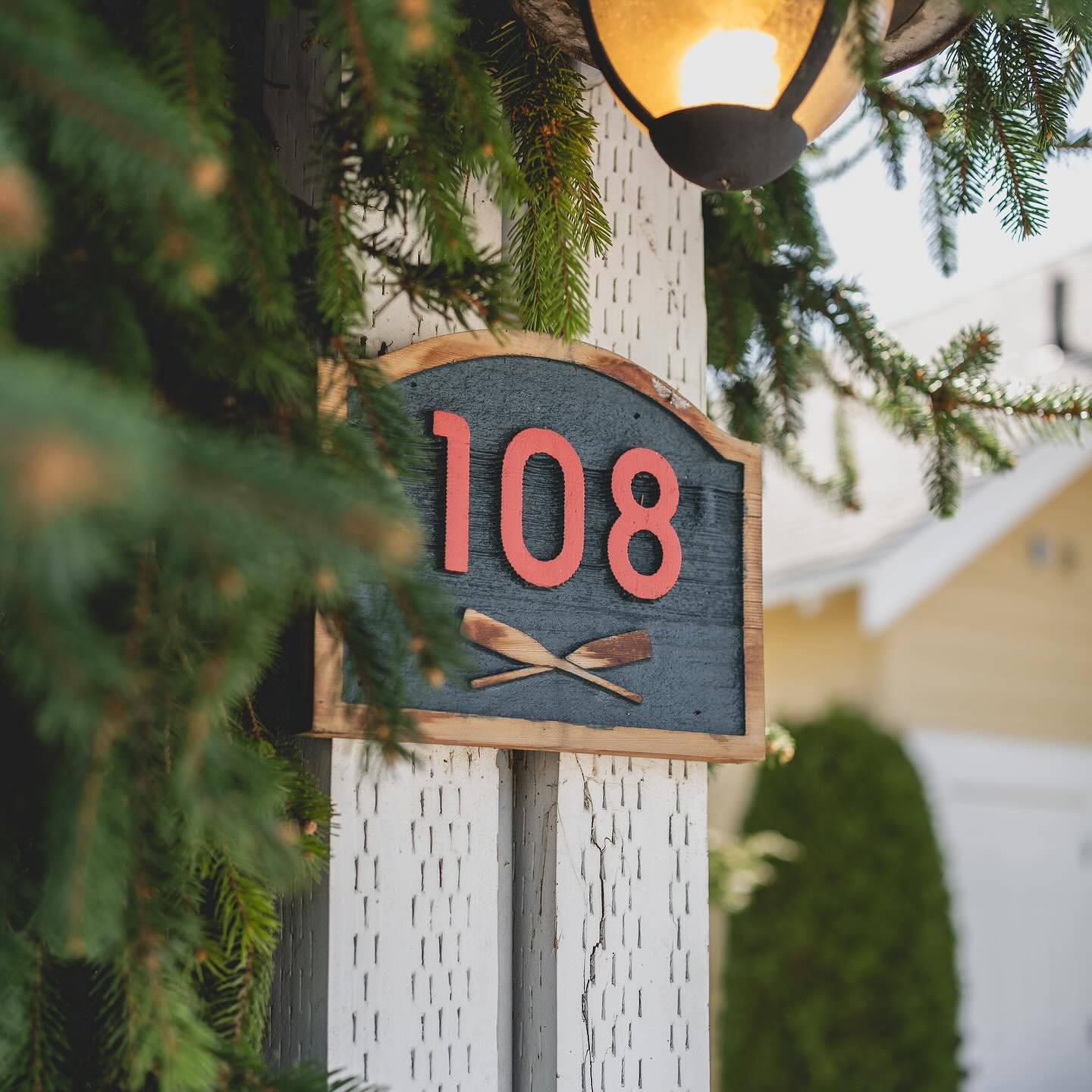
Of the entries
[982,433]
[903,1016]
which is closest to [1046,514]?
[903,1016]

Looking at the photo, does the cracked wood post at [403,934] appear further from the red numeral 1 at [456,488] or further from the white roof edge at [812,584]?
the white roof edge at [812,584]

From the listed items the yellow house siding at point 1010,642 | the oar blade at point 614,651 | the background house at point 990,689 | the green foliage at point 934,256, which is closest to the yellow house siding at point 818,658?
the background house at point 990,689

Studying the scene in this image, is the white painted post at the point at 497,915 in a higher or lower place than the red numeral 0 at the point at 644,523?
lower

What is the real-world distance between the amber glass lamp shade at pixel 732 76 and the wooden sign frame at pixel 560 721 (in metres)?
0.23

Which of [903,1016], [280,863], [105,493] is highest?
[105,493]

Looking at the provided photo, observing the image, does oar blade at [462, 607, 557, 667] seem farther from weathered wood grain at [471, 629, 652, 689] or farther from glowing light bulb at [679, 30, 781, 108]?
glowing light bulb at [679, 30, 781, 108]

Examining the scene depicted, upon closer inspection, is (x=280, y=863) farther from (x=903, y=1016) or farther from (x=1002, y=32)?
(x=903, y=1016)

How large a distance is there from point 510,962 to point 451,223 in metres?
0.71

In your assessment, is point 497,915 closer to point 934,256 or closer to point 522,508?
point 522,508

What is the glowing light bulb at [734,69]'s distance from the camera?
101cm

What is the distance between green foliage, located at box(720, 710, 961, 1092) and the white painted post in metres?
4.16

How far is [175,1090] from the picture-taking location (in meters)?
0.73

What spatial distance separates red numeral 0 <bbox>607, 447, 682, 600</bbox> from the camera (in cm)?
124

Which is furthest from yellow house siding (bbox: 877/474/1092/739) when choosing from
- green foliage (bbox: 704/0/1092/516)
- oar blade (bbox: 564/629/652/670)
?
oar blade (bbox: 564/629/652/670)
